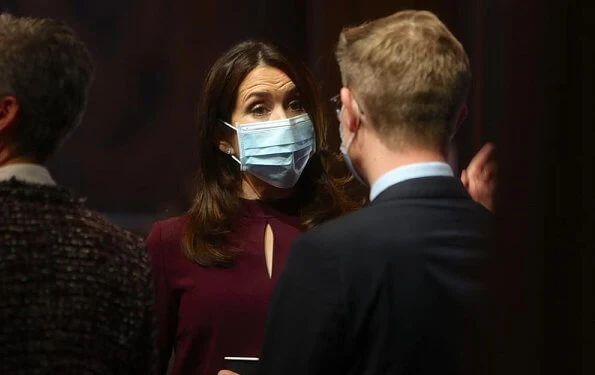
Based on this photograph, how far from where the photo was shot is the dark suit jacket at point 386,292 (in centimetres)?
186

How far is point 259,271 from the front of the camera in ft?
8.90

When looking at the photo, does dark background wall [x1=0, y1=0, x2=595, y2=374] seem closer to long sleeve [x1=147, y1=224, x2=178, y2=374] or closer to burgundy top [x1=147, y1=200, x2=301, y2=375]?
burgundy top [x1=147, y1=200, x2=301, y2=375]

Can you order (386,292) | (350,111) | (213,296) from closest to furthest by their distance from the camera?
(386,292) → (350,111) → (213,296)

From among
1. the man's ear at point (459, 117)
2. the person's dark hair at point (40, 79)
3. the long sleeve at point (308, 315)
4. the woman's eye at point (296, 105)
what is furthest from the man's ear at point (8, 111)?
the woman's eye at point (296, 105)

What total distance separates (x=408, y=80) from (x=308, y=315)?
16.1 inches

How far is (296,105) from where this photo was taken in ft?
9.12

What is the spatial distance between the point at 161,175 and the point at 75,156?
0.27m

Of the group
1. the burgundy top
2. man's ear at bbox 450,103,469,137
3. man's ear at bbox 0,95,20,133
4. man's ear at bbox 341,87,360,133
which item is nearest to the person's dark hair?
man's ear at bbox 0,95,20,133

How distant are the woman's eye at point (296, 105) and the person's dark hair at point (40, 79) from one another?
0.85m

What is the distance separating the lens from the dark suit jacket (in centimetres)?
186

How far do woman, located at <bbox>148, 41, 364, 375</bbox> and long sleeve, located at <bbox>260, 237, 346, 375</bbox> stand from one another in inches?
28.9

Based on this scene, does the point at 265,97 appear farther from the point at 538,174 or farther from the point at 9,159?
the point at 538,174

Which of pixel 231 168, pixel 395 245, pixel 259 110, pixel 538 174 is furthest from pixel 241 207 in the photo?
pixel 538 174

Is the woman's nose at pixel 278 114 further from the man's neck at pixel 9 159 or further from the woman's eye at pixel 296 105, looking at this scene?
the man's neck at pixel 9 159
